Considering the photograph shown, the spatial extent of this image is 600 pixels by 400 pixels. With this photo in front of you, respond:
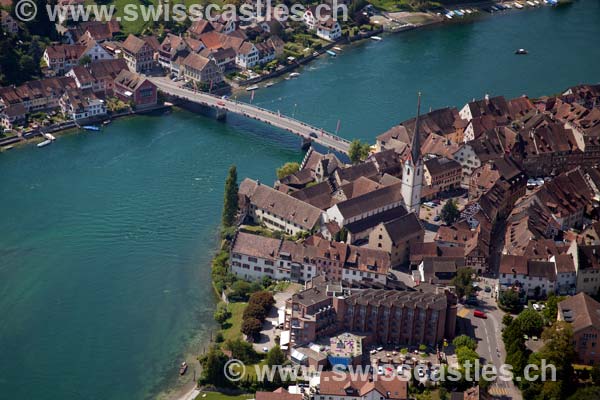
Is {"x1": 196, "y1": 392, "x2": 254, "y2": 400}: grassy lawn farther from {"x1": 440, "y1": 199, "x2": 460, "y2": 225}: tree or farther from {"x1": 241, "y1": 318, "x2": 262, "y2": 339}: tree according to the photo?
{"x1": 440, "y1": 199, "x2": 460, "y2": 225}: tree

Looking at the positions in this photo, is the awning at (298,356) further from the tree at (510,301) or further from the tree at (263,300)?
the tree at (510,301)

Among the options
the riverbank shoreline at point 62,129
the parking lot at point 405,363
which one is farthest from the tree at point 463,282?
the riverbank shoreline at point 62,129

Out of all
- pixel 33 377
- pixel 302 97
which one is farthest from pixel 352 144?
pixel 33 377

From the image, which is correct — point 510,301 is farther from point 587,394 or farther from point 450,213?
point 450,213

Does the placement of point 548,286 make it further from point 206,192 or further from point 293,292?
point 206,192

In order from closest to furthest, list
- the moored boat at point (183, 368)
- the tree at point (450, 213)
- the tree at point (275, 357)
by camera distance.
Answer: the tree at point (275, 357) < the moored boat at point (183, 368) < the tree at point (450, 213)

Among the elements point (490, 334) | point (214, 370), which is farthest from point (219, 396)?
point (490, 334)

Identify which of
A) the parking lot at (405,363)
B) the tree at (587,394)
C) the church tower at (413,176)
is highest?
the church tower at (413,176)
